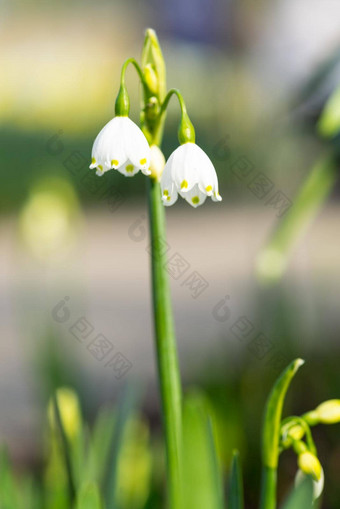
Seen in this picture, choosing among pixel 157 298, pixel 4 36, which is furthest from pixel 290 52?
pixel 4 36

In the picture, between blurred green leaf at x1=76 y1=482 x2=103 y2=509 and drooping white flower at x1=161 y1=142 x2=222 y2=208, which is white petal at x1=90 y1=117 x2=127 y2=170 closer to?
drooping white flower at x1=161 y1=142 x2=222 y2=208

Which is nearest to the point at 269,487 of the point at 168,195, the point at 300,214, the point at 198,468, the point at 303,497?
the point at 303,497

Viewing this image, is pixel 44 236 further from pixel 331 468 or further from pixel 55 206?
pixel 331 468

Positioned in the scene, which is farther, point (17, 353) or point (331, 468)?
point (17, 353)

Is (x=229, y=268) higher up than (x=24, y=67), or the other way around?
(x=24, y=67)

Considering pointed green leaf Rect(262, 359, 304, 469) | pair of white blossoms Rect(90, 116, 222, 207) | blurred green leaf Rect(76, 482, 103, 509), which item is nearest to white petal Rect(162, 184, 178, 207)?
pair of white blossoms Rect(90, 116, 222, 207)

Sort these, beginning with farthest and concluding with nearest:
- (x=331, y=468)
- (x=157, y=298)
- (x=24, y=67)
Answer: (x=24, y=67) < (x=331, y=468) < (x=157, y=298)

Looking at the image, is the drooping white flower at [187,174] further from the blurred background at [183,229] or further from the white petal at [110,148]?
the blurred background at [183,229]
